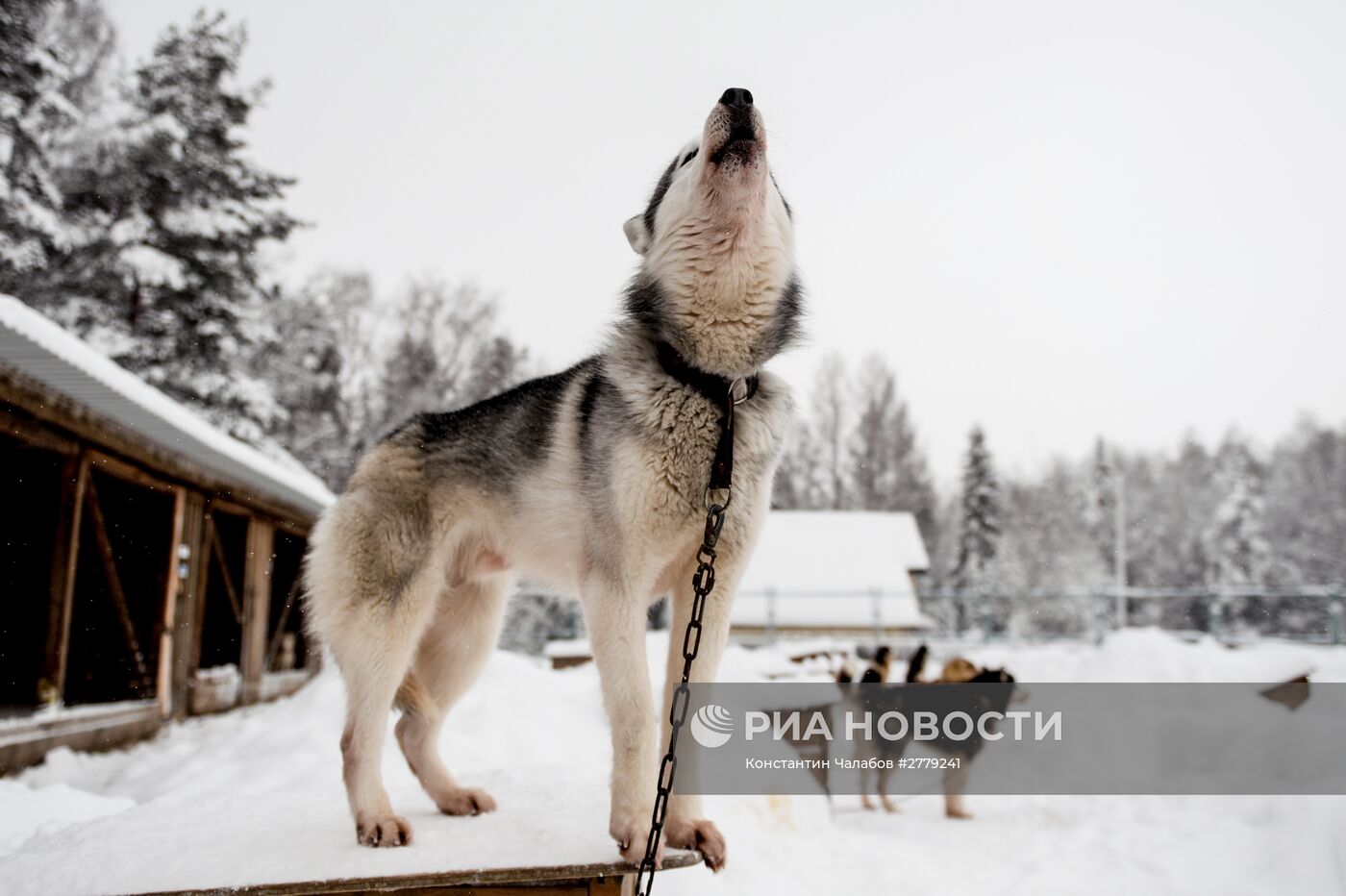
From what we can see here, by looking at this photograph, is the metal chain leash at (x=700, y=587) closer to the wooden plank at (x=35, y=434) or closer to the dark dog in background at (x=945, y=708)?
the dark dog in background at (x=945, y=708)

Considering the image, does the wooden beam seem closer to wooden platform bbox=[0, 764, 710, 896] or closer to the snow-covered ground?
the snow-covered ground

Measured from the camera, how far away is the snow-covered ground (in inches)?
114

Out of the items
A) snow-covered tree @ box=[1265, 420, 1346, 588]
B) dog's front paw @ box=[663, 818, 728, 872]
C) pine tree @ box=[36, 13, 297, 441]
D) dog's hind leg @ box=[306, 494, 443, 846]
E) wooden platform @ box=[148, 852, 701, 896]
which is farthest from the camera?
snow-covered tree @ box=[1265, 420, 1346, 588]

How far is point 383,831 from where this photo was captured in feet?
9.57

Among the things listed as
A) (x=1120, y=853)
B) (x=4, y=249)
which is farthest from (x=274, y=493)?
(x=1120, y=853)

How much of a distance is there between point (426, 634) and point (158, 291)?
1644 cm

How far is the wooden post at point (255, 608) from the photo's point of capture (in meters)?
12.1

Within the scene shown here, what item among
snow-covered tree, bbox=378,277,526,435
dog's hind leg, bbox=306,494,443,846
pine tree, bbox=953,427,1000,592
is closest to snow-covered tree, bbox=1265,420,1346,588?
pine tree, bbox=953,427,1000,592

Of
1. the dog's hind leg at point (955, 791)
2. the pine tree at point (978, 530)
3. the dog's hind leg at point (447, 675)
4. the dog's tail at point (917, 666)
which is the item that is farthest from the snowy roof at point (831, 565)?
the dog's hind leg at point (447, 675)

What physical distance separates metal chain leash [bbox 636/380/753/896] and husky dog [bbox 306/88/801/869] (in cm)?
6

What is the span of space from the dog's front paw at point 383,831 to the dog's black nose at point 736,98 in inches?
97.9

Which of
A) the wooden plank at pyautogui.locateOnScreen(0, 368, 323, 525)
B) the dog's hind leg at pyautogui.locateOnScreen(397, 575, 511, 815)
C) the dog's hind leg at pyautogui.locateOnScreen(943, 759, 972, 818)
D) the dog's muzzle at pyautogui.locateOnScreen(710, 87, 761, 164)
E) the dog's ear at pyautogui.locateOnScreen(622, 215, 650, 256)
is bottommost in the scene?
the dog's hind leg at pyautogui.locateOnScreen(943, 759, 972, 818)

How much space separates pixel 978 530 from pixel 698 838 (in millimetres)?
35040

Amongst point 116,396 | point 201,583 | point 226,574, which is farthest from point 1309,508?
point 116,396
